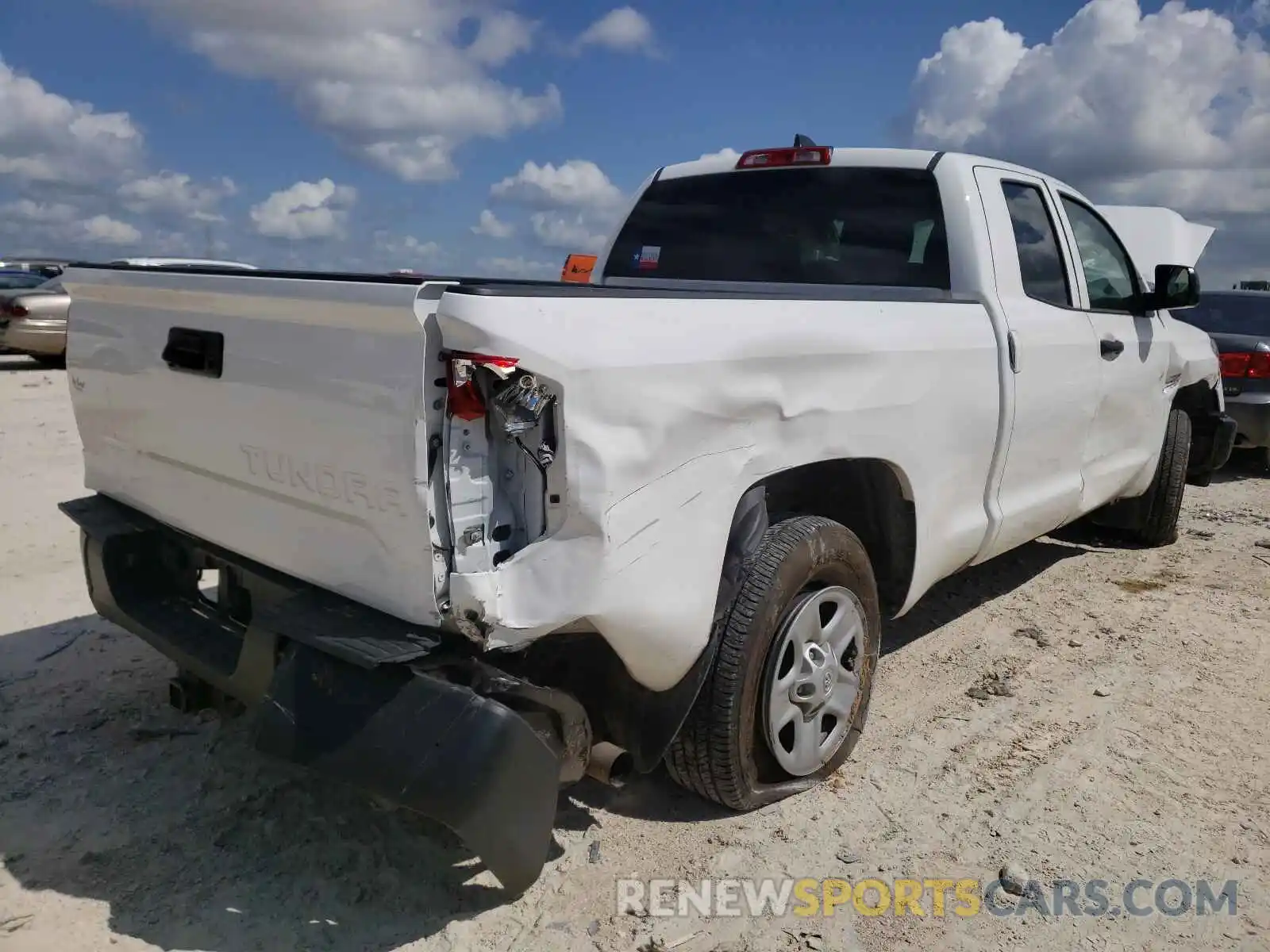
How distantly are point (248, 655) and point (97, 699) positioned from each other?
64.5 inches

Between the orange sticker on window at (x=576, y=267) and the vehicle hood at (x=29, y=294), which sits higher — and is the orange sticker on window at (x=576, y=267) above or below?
above

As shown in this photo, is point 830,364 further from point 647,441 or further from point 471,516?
point 471,516

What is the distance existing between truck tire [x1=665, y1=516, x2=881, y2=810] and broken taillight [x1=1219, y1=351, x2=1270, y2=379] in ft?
22.5

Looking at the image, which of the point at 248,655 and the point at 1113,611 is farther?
the point at 1113,611

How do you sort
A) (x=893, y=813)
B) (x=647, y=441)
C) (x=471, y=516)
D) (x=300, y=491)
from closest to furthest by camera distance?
1. (x=471, y=516)
2. (x=647, y=441)
3. (x=300, y=491)
4. (x=893, y=813)

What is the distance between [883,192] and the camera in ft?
13.3

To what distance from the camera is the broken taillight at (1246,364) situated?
8414 mm

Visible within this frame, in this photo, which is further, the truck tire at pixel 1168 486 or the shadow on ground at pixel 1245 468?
the shadow on ground at pixel 1245 468

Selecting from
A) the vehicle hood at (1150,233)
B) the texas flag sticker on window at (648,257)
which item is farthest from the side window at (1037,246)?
the vehicle hood at (1150,233)

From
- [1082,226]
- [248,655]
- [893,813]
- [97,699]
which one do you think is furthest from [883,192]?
[97,699]

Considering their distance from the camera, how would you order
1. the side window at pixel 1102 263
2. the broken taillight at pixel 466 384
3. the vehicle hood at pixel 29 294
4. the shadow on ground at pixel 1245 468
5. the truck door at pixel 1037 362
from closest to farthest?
1. the broken taillight at pixel 466 384
2. the truck door at pixel 1037 362
3. the side window at pixel 1102 263
4. the shadow on ground at pixel 1245 468
5. the vehicle hood at pixel 29 294

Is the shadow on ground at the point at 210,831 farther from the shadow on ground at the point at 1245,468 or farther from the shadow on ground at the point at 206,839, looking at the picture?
the shadow on ground at the point at 1245,468

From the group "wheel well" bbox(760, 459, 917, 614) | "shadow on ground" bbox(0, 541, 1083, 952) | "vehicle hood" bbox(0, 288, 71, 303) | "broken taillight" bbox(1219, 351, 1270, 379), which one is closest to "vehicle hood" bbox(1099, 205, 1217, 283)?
"broken taillight" bbox(1219, 351, 1270, 379)

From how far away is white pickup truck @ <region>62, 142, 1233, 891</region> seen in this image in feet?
6.97
